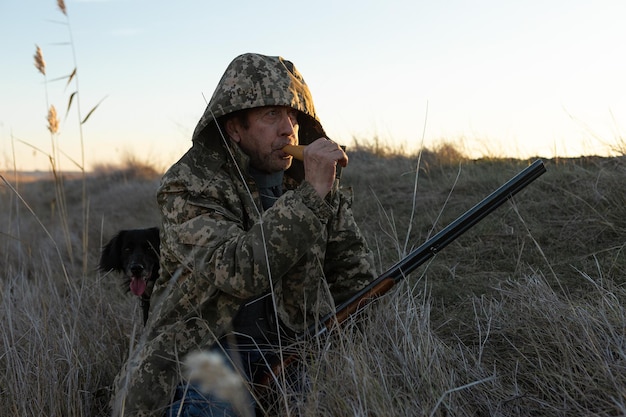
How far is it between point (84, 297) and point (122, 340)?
734 millimetres

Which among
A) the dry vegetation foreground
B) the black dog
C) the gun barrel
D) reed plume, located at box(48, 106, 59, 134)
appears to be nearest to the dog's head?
the black dog

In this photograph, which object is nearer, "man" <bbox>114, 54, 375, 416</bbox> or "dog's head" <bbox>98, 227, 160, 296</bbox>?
"man" <bbox>114, 54, 375, 416</bbox>

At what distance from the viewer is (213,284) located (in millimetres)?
2680

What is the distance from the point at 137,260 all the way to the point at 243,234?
5.33 feet

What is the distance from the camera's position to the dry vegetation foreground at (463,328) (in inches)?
96.7

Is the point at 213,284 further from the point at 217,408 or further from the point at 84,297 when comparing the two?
the point at 84,297

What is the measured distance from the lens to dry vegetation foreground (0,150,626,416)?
2.46 meters

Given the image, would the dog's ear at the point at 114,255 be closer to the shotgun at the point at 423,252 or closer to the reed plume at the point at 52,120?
the reed plume at the point at 52,120

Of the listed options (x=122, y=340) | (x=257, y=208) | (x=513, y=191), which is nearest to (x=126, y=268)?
(x=122, y=340)

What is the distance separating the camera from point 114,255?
4301mm

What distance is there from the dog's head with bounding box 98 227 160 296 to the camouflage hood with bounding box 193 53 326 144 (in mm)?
1183

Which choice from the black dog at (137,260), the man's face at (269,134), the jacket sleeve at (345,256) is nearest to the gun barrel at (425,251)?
the jacket sleeve at (345,256)

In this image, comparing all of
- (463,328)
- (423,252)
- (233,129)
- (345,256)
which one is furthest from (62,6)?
(463,328)

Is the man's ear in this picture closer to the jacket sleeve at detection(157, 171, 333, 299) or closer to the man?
the man
